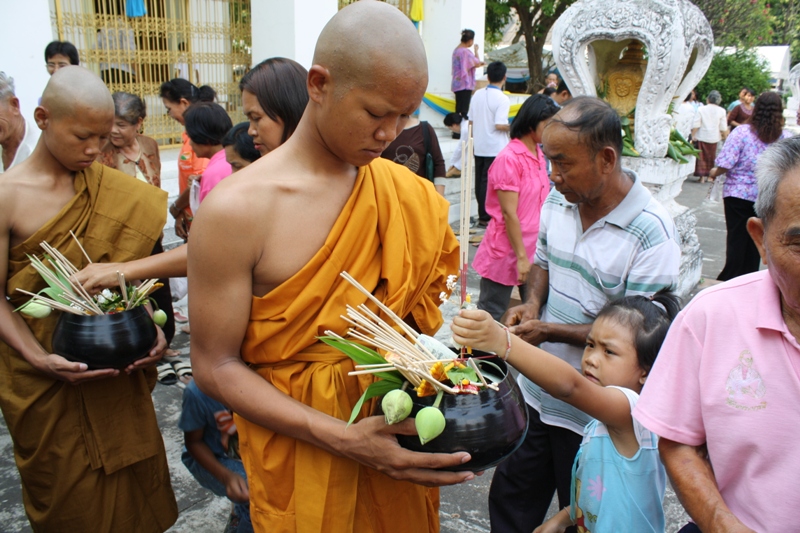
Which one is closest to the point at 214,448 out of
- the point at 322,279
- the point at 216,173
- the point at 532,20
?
the point at 322,279

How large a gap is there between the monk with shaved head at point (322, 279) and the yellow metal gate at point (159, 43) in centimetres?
710

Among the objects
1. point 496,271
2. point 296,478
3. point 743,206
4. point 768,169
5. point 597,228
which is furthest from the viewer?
point 743,206

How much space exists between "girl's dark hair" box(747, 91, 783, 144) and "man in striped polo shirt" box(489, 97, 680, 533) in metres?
4.44

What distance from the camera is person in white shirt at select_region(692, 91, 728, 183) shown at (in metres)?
14.0

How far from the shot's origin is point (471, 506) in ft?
10.6

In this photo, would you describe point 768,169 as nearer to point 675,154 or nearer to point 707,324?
point 707,324

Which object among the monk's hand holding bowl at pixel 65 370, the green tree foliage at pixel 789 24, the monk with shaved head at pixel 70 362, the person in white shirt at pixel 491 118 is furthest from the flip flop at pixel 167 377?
the green tree foliage at pixel 789 24

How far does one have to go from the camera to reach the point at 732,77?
19.3 metres

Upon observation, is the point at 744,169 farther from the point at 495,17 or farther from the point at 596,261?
the point at 495,17

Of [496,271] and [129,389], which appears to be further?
[496,271]

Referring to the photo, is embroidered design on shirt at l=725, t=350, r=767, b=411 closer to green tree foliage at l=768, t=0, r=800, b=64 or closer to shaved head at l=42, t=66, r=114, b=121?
shaved head at l=42, t=66, r=114, b=121

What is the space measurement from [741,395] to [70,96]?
2213 millimetres

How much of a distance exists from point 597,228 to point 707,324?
0.99 meters

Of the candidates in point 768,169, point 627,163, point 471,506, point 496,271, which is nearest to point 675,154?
point 627,163
